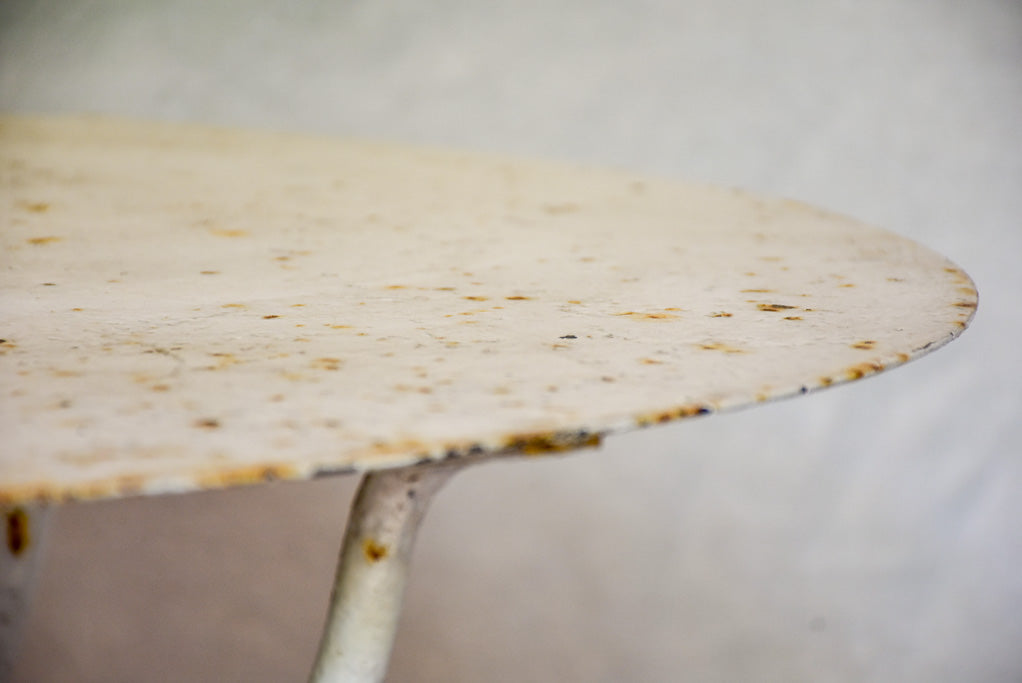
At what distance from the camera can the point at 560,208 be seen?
2.89ft

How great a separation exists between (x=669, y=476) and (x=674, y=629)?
0.42m

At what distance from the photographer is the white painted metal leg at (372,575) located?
1.89 ft

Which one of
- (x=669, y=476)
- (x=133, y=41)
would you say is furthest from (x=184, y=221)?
(x=133, y=41)

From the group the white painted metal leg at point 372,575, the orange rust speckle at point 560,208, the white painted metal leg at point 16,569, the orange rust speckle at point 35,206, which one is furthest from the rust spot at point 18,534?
the orange rust speckle at point 560,208

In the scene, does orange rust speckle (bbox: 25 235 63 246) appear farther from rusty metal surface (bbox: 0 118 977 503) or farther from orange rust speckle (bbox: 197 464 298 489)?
orange rust speckle (bbox: 197 464 298 489)

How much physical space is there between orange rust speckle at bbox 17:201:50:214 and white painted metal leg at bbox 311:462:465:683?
0.35 m

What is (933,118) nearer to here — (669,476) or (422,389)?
(669,476)

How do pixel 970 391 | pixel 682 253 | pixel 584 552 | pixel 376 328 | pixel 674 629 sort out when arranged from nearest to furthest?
1. pixel 376 328
2. pixel 682 253
3. pixel 674 629
4. pixel 584 552
5. pixel 970 391

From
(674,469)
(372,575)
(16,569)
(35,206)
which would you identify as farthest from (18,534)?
(674,469)

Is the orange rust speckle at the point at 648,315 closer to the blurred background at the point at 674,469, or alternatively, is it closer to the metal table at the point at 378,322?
the metal table at the point at 378,322

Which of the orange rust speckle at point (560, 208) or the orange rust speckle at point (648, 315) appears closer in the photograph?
the orange rust speckle at point (648, 315)

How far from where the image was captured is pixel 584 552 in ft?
4.90

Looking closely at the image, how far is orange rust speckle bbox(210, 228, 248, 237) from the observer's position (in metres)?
0.71

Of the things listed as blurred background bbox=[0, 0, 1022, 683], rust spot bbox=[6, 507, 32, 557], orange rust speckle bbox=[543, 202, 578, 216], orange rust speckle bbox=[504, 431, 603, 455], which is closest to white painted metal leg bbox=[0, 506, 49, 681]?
rust spot bbox=[6, 507, 32, 557]
